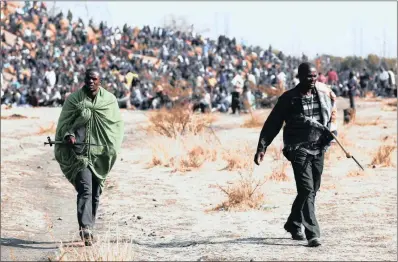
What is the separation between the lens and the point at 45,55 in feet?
135

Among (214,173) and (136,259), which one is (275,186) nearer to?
(214,173)

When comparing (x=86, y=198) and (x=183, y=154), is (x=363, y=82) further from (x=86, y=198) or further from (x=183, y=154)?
(x=86, y=198)

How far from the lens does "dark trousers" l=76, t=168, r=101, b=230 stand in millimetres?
9336

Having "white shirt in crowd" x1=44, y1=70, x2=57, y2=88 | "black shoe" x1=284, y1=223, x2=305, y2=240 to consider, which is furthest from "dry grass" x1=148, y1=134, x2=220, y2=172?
"white shirt in crowd" x1=44, y1=70, x2=57, y2=88

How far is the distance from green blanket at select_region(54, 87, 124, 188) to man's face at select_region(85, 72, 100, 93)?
0.11 metres

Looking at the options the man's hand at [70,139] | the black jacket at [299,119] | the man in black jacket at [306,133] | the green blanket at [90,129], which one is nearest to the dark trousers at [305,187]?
the man in black jacket at [306,133]

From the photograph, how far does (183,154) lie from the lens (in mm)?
18109

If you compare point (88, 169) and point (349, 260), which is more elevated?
point (88, 169)

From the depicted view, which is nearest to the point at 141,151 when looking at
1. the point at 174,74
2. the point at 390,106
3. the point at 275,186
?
the point at 275,186

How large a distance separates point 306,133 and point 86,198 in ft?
7.95

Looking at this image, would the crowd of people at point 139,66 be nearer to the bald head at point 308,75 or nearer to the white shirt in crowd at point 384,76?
the white shirt in crowd at point 384,76

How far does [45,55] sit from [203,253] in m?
33.5

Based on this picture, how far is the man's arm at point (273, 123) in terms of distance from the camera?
30.6ft

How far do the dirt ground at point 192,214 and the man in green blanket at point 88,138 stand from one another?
2.00 ft
